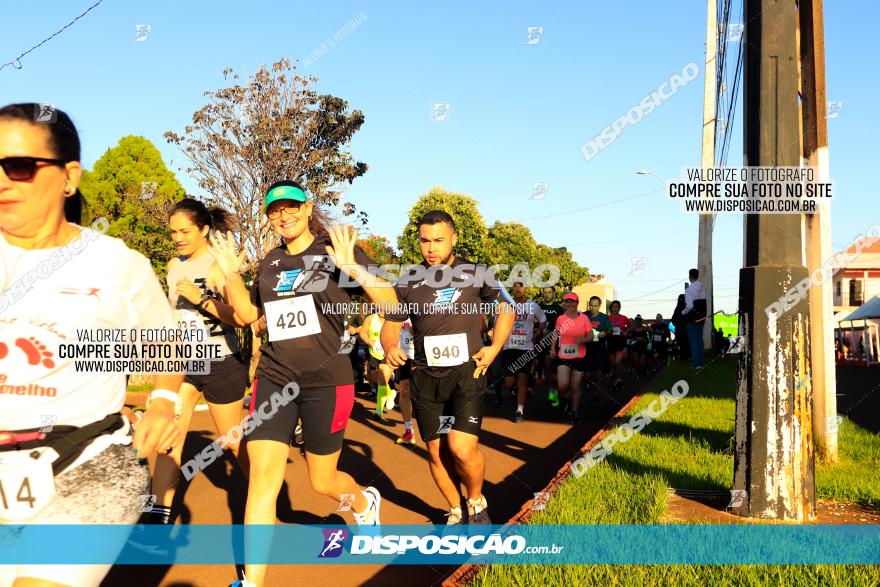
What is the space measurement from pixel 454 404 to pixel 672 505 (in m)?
1.69

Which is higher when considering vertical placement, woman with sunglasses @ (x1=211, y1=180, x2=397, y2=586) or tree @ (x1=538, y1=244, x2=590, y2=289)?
tree @ (x1=538, y1=244, x2=590, y2=289)

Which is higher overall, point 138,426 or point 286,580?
point 138,426

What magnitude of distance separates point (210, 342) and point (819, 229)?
18.6 ft

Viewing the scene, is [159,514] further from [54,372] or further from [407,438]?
[407,438]

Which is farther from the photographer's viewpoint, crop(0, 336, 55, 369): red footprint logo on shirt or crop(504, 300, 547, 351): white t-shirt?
crop(504, 300, 547, 351): white t-shirt

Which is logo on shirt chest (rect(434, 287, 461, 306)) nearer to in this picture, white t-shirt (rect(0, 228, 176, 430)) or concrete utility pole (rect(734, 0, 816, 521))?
concrete utility pole (rect(734, 0, 816, 521))

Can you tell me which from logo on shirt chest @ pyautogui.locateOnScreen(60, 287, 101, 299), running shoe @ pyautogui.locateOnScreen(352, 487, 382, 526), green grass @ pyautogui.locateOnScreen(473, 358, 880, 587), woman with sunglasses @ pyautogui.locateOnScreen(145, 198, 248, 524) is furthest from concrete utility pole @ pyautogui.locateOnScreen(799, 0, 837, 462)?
logo on shirt chest @ pyautogui.locateOnScreen(60, 287, 101, 299)

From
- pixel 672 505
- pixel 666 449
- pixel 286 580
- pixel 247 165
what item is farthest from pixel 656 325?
pixel 286 580

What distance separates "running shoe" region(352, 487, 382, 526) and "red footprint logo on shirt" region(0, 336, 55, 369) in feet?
10.7

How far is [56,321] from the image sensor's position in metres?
2.43

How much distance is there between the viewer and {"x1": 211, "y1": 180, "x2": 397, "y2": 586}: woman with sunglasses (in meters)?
4.90

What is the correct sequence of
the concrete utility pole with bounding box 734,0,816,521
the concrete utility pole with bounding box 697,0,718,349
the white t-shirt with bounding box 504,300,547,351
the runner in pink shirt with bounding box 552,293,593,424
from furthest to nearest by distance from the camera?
1. the concrete utility pole with bounding box 697,0,718,349
2. the white t-shirt with bounding box 504,300,547,351
3. the runner in pink shirt with bounding box 552,293,593,424
4. the concrete utility pole with bounding box 734,0,816,521

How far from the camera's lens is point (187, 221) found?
6.12 meters

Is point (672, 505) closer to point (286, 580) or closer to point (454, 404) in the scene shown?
point (454, 404)
